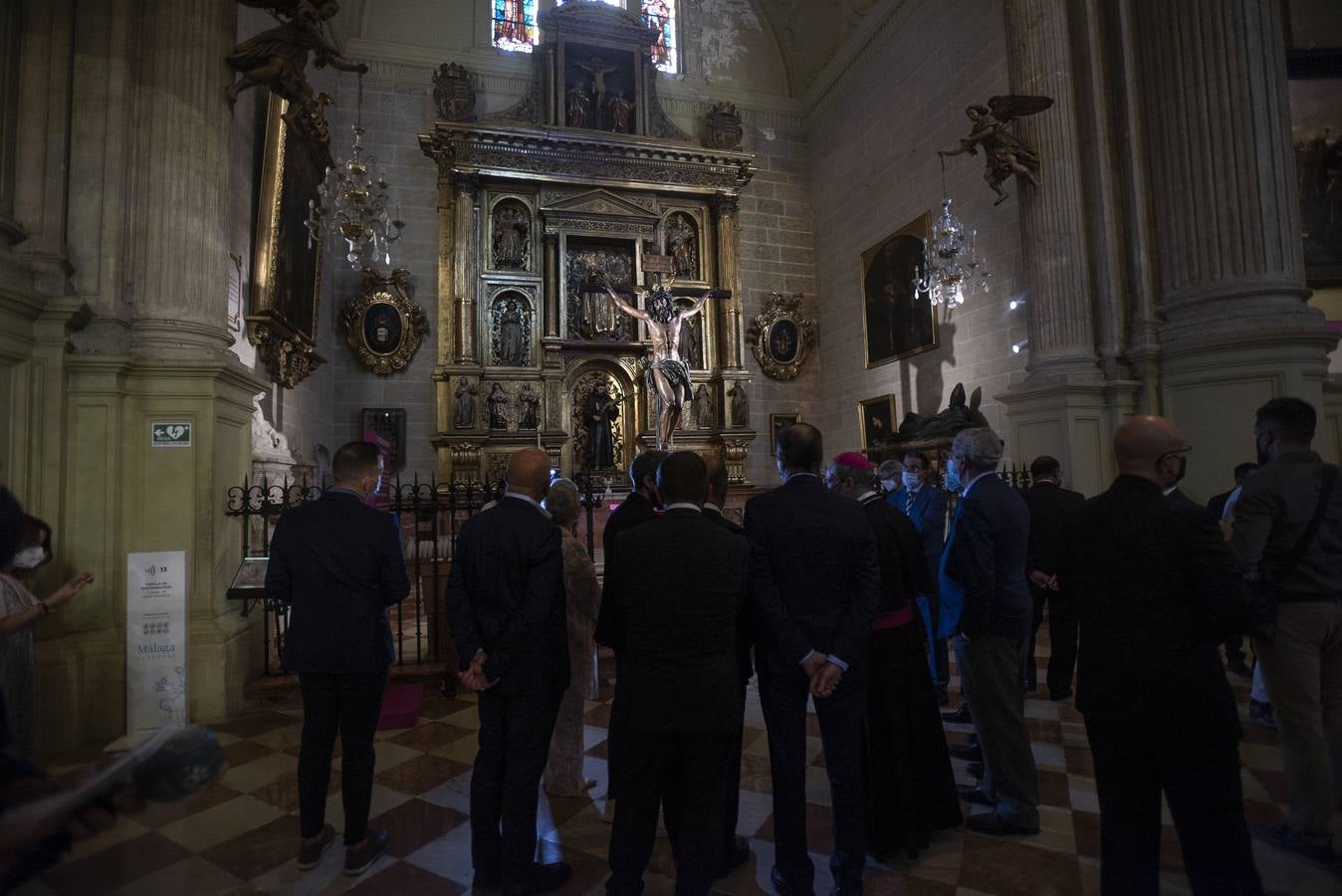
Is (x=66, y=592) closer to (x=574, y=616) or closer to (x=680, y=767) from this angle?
(x=574, y=616)

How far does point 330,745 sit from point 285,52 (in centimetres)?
505

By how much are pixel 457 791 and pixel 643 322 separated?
32.1 ft

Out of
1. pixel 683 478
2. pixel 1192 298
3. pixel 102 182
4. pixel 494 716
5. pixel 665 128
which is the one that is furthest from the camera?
pixel 665 128

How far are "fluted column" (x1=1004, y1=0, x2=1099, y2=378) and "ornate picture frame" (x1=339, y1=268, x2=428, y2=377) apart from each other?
889cm

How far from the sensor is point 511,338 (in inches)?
477

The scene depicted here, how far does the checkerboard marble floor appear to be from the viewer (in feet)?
8.38

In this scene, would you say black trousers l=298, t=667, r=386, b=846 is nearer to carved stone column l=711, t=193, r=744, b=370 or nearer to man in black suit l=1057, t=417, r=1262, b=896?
man in black suit l=1057, t=417, r=1262, b=896

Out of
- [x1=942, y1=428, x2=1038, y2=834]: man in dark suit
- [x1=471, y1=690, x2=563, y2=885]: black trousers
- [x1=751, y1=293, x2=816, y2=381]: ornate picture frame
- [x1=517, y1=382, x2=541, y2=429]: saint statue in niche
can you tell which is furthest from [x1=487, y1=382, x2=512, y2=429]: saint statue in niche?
[x1=942, y1=428, x2=1038, y2=834]: man in dark suit

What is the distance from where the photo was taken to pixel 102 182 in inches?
186

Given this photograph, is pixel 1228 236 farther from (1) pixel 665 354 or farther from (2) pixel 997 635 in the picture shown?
(1) pixel 665 354


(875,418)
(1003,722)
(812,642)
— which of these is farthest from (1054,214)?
(812,642)

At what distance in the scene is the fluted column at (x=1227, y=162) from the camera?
5.91m

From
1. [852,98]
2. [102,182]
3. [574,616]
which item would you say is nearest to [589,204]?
[852,98]

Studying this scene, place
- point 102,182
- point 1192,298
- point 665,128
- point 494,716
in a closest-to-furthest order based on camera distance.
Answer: point 494,716, point 102,182, point 1192,298, point 665,128
